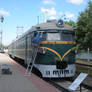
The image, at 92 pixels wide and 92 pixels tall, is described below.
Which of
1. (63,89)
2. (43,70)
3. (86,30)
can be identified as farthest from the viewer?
(86,30)

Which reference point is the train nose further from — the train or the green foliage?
the green foliage

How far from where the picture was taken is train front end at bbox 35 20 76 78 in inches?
402

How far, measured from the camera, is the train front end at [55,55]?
10.2 meters

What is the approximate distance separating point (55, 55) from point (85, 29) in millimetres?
4144

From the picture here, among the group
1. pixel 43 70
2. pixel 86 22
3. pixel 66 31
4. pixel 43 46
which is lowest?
pixel 43 70

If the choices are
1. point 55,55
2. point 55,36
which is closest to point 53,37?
point 55,36

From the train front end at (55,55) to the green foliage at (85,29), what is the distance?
2721mm

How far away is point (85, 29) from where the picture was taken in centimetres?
1327

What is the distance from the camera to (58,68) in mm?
10289

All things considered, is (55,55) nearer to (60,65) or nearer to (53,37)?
(60,65)

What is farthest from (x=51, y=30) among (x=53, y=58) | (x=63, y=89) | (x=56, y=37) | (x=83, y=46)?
(x=83, y=46)

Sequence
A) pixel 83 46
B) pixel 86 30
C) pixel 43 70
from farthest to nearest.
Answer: pixel 83 46 → pixel 86 30 → pixel 43 70

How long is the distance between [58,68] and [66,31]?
7.19 feet

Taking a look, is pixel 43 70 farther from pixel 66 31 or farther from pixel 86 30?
pixel 86 30
